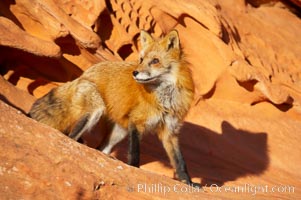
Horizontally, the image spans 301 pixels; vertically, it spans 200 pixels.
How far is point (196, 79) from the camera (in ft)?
34.7

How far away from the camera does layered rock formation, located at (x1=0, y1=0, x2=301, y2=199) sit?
16.2 feet

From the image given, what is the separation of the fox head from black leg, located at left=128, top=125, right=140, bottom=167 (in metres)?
0.70

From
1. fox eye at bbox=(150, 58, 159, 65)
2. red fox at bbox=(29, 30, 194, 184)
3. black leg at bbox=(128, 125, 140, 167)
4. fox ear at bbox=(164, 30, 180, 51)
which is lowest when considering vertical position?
black leg at bbox=(128, 125, 140, 167)

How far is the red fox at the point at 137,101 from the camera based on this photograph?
6.49m

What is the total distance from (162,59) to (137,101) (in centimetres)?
69

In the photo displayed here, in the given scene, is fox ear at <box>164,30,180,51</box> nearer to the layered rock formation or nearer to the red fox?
the red fox

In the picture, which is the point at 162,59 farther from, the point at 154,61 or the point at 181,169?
the point at 181,169

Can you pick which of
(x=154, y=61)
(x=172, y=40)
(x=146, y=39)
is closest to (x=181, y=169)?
(x=154, y=61)

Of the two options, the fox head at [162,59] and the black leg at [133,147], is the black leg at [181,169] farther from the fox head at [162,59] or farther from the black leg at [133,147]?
the fox head at [162,59]

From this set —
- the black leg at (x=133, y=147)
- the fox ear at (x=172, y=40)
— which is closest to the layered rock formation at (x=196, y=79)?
the black leg at (x=133, y=147)

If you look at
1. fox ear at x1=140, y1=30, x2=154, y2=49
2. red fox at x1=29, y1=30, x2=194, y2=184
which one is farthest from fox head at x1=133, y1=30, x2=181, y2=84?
fox ear at x1=140, y1=30, x2=154, y2=49

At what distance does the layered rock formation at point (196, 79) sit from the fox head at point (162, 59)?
163 cm

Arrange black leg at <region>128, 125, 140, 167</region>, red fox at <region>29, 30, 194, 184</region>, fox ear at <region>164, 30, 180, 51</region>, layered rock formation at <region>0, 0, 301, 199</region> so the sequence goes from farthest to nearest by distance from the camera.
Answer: fox ear at <region>164, 30, 180, 51</region> < red fox at <region>29, 30, 194, 184</region> < black leg at <region>128, 125, 140, 167</region> < layered rock formation at <region>0, 0, 301, 199</region>

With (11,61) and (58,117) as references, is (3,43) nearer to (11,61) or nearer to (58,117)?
(11,61)
